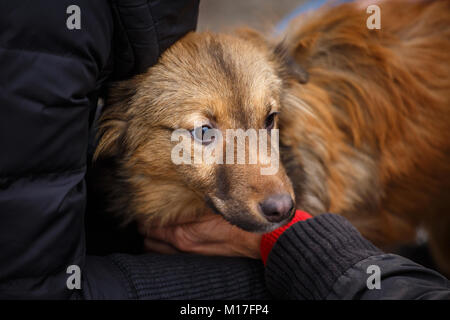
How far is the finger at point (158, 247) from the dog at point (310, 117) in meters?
0.11

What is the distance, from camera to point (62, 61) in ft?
4.80

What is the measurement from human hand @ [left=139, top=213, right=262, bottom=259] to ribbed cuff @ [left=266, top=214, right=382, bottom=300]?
0.25 m

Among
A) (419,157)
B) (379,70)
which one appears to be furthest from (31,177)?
(419,157)

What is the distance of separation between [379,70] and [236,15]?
2.42 m

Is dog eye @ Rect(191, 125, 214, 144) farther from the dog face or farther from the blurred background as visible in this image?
the blurred background

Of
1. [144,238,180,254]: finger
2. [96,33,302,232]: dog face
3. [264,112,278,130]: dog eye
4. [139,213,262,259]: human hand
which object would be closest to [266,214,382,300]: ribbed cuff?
[96,33,302,232]: dog face

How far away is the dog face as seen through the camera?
1.76 metres

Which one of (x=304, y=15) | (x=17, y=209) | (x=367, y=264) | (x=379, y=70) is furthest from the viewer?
→ (x=304, y=15)

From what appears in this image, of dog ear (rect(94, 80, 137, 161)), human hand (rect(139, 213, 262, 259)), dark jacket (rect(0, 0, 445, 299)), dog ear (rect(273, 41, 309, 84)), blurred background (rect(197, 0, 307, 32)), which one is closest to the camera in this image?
dark jacket (rect(0, 0, 445, 299))

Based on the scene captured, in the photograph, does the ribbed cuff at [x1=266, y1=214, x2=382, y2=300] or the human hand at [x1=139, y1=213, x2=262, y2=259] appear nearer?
the ribbed cuff at [x1=266, y1=214, x2=382, y2=300]

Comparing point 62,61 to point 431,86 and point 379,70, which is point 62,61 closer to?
point 379,70

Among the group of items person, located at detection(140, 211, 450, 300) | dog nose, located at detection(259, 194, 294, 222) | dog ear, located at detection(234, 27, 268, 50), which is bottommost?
person, located at detection(140, 211, 450, 300)

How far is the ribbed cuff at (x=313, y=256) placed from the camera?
5.33 ft

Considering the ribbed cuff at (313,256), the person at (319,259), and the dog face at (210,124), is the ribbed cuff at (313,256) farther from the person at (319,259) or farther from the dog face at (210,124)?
the dog face at (210,124)
